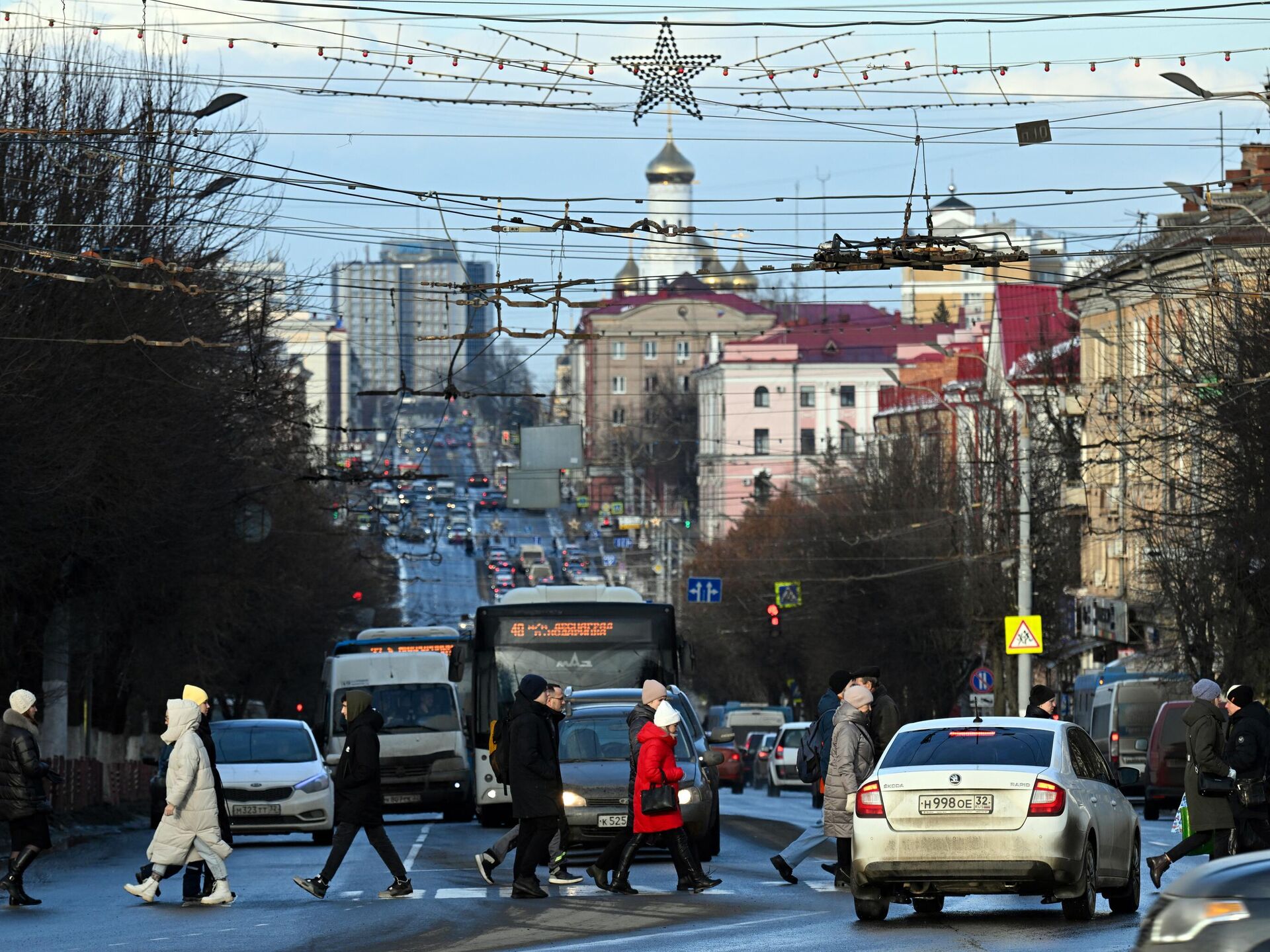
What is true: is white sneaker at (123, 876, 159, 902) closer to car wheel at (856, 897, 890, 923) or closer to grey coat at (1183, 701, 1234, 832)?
car wheel at (856, 897, 890, 923)

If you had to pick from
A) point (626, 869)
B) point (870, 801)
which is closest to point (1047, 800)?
point (870, 801)

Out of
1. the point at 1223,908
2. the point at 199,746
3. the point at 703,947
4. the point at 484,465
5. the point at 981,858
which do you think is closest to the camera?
the point at 1223,908

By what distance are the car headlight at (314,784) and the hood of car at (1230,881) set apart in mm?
20226

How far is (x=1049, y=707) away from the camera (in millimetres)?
20547

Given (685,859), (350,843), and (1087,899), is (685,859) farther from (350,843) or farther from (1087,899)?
(1087,899)

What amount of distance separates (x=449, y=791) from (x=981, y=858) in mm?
20951

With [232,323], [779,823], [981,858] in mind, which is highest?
[232,323]

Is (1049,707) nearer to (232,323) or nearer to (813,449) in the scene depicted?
(232,323)

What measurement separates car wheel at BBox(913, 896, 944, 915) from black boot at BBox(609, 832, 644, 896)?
2597 mm

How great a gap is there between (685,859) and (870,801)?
11.3 feet

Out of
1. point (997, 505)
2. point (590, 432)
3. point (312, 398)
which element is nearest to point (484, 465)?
point (312, 398)

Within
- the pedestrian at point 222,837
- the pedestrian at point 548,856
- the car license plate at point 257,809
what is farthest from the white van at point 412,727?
the pedestrian at point 222,837

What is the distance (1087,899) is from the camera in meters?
14.9

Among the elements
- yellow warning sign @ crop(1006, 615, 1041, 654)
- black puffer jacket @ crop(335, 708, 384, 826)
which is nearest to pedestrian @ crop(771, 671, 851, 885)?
black puffer jacket @ crop(335, 708, 384, 826)
